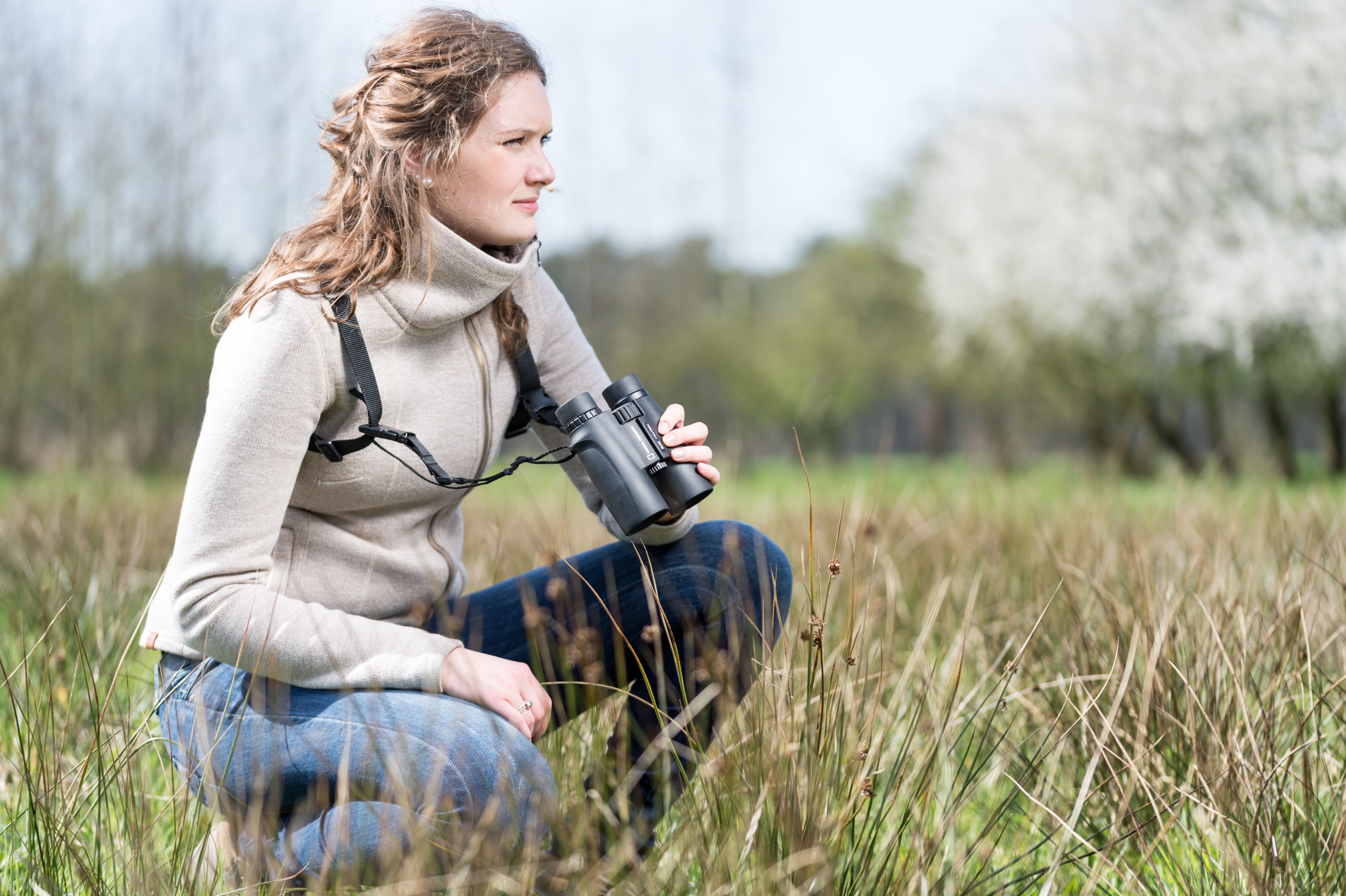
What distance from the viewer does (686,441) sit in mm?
1553

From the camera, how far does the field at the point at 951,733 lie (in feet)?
3.90

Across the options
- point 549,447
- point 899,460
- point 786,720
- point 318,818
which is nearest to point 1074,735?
point 786,720

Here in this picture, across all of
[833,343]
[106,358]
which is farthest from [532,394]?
[833,343]

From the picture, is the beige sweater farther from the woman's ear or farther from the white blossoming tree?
the white blossoming tree

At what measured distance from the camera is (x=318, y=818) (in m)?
1.32

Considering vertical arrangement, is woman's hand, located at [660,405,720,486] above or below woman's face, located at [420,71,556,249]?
below

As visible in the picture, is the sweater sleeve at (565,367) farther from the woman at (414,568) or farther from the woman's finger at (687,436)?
the woman's finger at (687,436)

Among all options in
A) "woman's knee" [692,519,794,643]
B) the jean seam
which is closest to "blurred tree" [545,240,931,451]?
"woman's knee" [692,519,794,643]

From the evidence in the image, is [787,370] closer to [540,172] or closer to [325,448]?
[540,172]

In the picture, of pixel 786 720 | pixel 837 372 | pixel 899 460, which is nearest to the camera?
pixel 786 720

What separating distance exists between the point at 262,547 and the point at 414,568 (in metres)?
0.26

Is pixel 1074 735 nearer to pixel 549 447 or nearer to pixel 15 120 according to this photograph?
pixel 549 447

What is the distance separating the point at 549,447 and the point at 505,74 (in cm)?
62

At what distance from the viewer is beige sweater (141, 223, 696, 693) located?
4.29 ft
